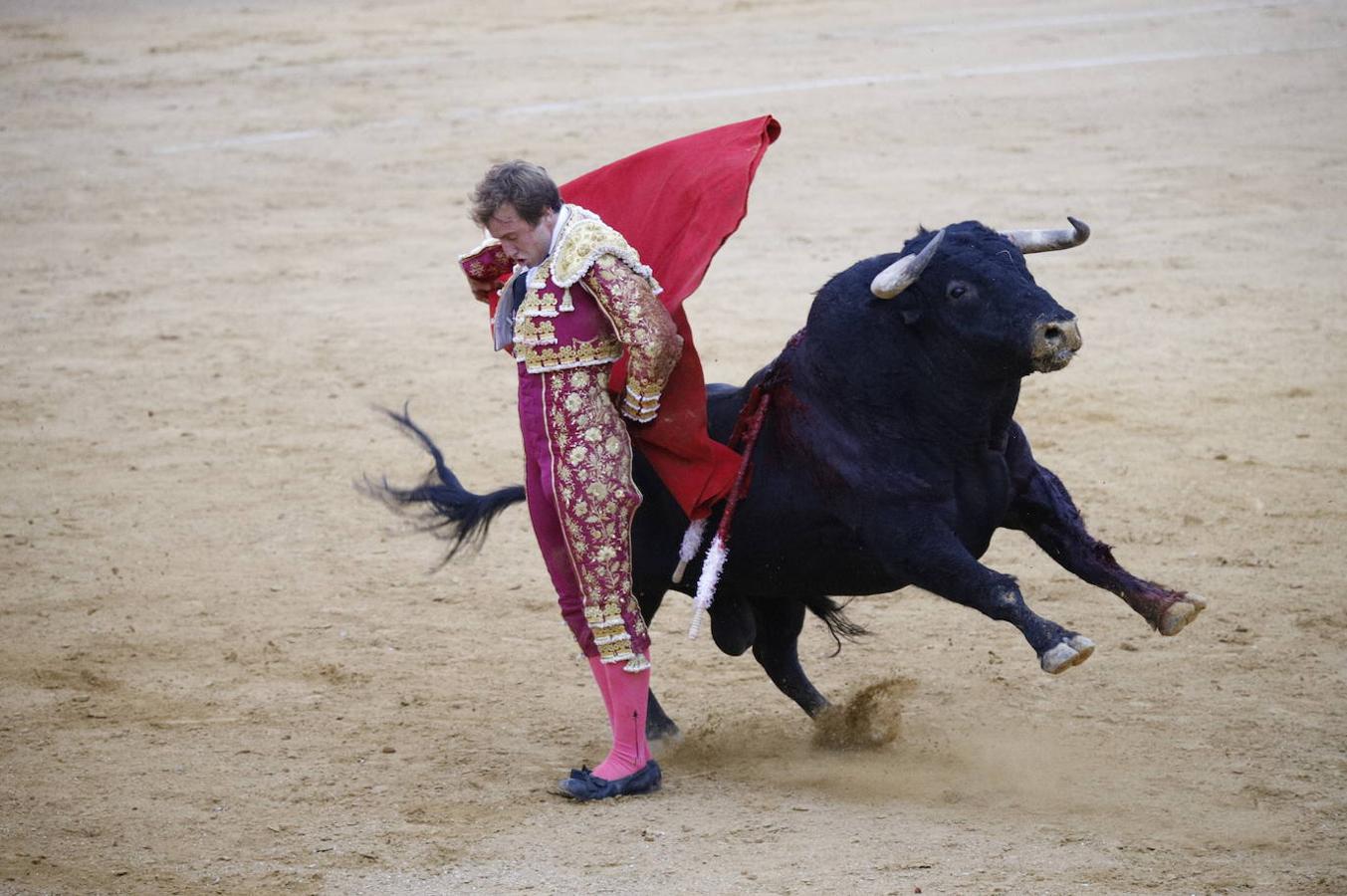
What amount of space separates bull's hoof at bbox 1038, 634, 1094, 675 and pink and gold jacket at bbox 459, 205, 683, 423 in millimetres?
1105

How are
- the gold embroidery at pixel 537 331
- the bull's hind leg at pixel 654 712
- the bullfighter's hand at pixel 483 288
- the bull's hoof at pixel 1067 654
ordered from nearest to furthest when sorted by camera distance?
the bull's hoof at pixel 1067 654, the gold embroidery at pixel 537 331, the bullfighter's hand at pixel 483 288, the bull's hind leg at pixel 654 712

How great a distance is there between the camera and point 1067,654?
387 centimetres

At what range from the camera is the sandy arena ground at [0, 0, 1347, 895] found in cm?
418

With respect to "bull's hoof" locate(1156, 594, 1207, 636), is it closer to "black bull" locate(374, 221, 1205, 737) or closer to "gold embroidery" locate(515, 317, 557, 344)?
"black bull" locate(374, 221, 1205, 737)

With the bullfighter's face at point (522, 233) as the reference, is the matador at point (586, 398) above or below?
below

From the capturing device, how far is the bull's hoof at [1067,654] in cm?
386

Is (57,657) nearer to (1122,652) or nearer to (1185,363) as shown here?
(1122,652)

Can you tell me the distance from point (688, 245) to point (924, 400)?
2.31 ft

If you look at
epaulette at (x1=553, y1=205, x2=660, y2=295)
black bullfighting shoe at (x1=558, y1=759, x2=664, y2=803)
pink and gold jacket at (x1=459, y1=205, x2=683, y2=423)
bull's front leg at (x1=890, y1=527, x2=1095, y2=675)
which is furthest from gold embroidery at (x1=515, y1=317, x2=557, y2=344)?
black bullfighting shoe at (x1=558, y1=759, x2=664, y2=803)

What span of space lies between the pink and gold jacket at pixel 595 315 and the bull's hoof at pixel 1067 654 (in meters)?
1.10

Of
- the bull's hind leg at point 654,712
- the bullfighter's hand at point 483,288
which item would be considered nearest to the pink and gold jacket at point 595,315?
the bullfighter's hand at point 483,288

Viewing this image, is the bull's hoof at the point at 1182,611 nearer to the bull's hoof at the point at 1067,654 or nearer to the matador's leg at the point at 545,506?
the bull's hoof at the point at 1067,654

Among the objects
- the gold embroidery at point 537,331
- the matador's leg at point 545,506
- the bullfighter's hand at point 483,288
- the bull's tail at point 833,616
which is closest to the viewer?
the gold embroidery at point 537,331

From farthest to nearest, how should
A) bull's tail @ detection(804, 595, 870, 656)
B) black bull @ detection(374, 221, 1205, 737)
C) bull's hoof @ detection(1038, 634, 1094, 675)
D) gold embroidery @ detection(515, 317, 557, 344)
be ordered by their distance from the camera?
bull's tail @ detection(804, 595, 870, 656), gold embroidery @ detection(515, 317, 557, 344), black bull @ detection(374, 221, 1205, 737), bull's hoof @ detection(1038, 634, 1094, 675)
